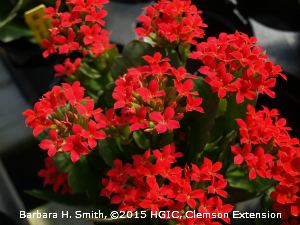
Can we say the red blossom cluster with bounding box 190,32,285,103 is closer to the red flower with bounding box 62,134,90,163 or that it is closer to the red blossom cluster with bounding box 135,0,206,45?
the red blossom cluster with bounding box 135,0,206,45

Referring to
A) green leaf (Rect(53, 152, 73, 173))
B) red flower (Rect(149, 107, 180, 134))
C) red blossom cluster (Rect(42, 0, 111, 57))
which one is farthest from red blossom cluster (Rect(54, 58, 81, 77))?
red flower (Rect(149, 107, 180, 134))

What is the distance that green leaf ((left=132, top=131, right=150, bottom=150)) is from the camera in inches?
21.9

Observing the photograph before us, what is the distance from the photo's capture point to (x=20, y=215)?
699 millimetres

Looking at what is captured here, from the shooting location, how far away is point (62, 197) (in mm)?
641

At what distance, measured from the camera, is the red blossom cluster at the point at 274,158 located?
50 centimetres

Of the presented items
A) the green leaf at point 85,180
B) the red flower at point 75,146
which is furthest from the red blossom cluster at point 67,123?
the green leaf at point 85,180

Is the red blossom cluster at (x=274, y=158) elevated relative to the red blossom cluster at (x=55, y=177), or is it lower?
elevated

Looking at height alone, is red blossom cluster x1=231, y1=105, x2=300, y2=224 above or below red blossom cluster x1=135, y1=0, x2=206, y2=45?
below

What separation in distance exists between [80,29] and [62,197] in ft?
0.93

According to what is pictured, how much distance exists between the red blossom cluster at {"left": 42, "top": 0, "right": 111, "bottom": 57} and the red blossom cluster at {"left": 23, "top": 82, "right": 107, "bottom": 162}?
0.10 m

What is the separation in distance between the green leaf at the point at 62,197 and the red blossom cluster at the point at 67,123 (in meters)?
0.15

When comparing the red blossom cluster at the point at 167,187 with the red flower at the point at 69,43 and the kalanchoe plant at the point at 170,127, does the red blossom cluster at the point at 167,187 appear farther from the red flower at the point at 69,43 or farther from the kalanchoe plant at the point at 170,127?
the red flower at the point at 69,43

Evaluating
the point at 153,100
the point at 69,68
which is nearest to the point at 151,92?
the point at 153,100

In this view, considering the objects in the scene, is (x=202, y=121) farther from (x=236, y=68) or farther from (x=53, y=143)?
(x=53, y=143)
